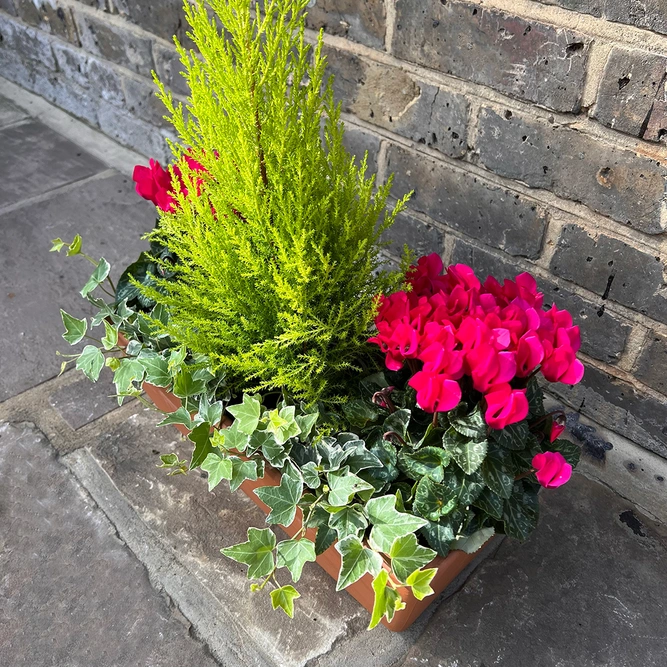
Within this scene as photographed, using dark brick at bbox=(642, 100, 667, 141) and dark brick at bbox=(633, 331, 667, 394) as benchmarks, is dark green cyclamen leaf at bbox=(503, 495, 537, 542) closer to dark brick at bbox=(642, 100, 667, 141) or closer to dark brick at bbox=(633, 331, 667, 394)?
dark brick at bbox=(633, 331, 667, 394)

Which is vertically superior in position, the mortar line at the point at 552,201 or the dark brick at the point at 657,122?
the dark brick at the point at 657,122

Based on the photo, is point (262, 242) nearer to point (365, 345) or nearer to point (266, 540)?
point (365, 345)

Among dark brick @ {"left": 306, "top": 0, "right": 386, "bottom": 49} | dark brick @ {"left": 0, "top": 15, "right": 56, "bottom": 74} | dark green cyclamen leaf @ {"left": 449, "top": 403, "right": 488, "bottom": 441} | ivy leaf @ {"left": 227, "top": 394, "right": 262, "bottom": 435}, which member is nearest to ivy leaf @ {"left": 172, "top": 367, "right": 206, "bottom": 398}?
ivy leaf @ {"left": 227, "top": 394, "right": 262, "bottom": 435}

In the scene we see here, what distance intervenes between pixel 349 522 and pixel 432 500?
0.51 feet

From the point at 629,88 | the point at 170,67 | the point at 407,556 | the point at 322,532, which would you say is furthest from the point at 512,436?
the point at 170,67

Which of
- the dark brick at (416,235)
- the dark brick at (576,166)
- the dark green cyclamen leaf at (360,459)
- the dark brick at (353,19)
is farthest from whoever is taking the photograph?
the dark brick at (416,235)

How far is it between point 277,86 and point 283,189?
175 mm

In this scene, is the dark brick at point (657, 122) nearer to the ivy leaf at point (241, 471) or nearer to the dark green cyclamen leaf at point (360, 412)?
the dark green cyclamen leaf at point (360, 412)

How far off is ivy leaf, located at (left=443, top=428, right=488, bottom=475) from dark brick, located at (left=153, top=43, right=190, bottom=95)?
1841 millimetres

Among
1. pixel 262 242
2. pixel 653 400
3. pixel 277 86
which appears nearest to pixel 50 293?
pixel 262 242

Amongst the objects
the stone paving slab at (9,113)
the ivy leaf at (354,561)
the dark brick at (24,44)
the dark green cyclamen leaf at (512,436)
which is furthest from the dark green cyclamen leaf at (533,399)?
the stone paving slab at (9,113)

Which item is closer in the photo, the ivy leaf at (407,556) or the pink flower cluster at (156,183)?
the ivy leaf at (407,556)

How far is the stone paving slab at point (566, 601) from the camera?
1284 millimetres

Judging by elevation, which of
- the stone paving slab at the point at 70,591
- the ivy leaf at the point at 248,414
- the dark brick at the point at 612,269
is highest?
the dark brick at the point at 612,269
